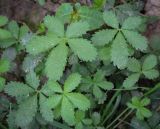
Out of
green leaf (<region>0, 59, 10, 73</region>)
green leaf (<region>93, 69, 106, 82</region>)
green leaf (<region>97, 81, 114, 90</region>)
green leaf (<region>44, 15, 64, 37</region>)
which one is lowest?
green leaf (<region>97, 81, 114, 90</region>)

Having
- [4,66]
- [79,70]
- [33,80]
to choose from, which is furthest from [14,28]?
[79,70]

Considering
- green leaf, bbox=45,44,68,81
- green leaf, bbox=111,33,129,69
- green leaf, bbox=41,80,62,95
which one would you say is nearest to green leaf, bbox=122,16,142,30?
green leaf, bbox=111,33,129,69

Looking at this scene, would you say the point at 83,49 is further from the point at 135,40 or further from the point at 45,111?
the point at 45,111

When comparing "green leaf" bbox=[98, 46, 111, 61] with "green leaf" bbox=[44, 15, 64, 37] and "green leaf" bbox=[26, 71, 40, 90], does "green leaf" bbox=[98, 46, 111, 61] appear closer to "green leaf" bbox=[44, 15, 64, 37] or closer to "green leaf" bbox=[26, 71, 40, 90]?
"green leaf" bbox=[44, 15, 64, 37]

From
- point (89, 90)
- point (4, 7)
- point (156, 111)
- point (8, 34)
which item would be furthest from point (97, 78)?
point (4, 7)

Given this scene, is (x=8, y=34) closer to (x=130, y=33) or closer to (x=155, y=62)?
(x=130, y=33)

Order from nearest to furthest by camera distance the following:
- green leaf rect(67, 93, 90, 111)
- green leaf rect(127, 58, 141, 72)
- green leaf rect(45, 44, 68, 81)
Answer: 1. green leaf rect(45, 44, 68, 81)
2. green leaf rect(67, 93, 90, 111)
3. green leaf rect(127, 58, 141, 72)

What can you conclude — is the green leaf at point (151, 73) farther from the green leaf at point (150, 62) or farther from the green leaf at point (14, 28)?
the green leaf at point (14, 28)
